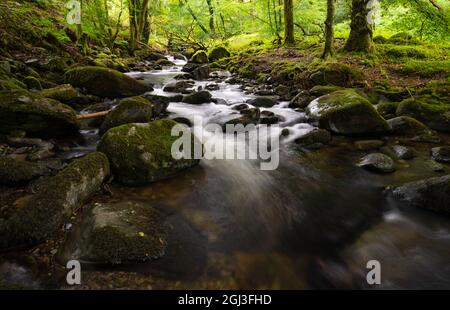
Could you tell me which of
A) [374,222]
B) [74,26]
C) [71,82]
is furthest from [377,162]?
[74,26]

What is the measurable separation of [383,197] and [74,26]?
1334cm

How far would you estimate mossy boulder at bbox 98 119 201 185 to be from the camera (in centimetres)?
416

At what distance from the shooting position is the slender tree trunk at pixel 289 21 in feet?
45.6

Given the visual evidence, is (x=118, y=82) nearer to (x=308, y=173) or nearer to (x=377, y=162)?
(x=308, y=173)

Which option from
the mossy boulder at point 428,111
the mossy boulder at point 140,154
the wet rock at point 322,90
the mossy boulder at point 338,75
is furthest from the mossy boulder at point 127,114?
the mossy boulder at point 428,111

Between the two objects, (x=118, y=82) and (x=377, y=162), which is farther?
(x=118, y=82)

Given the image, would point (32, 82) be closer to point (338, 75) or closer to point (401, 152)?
point (338, 75)

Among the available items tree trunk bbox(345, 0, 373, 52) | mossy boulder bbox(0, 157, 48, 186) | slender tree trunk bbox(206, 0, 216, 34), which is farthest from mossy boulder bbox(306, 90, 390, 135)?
slender tree trunk bbox(206, 0, 216, 34)

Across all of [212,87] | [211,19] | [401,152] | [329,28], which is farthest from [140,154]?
[211,19]

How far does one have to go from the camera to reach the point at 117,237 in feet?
9.30

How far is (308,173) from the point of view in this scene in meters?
4.89

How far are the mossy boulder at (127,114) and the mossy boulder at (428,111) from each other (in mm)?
5702

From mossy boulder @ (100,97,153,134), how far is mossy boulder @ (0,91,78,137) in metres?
0.64
